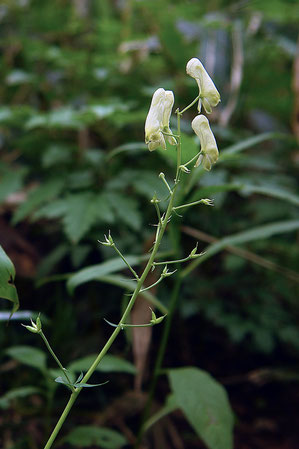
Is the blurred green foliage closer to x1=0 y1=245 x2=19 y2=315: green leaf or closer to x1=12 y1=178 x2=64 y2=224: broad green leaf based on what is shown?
x1=12 y1=178 x2=64 y2=224: broad green leaf

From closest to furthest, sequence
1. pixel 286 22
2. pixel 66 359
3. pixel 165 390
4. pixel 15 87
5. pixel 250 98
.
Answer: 1. pixel 66 359
2. pixel 165 390
3. pixel 250 98
4. pixel 286 22
5. pixel 15 87

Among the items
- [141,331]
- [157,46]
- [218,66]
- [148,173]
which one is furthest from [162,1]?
[141,331]

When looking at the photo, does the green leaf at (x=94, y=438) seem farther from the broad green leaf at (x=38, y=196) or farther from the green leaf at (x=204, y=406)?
the broad green leaf at (x=38, y=196)

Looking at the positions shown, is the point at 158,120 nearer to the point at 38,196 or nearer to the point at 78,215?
the point at 78,215

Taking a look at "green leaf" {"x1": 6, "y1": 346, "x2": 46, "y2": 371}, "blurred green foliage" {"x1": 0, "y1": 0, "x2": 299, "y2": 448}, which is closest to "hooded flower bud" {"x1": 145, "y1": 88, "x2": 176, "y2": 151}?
"blurred green foliage" {"x1": 0, "y1": 0, "x2": 299, "y2": 448}

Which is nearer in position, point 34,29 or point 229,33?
point 229,33

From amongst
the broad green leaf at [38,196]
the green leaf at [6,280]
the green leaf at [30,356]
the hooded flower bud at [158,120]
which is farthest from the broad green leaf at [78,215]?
the hooded flower bud at [158,120]

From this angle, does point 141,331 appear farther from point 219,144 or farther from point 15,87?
point 15,87
